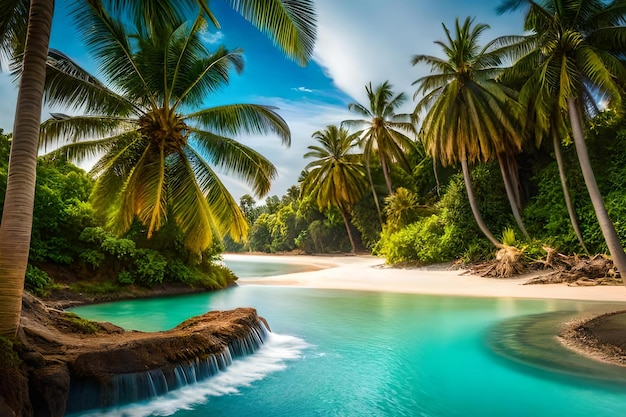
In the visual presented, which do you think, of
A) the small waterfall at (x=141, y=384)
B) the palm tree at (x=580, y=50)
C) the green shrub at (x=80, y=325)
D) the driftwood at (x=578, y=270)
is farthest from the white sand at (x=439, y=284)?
the green shrub at (x=80, y=325)

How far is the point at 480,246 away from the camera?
21.1 metres

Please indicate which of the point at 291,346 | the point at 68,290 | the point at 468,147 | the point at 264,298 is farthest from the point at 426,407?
the point at 468,147

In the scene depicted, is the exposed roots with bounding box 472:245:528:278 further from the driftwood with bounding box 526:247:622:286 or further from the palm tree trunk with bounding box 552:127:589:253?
the palm tree trunk with bounding box 552:127:589:253

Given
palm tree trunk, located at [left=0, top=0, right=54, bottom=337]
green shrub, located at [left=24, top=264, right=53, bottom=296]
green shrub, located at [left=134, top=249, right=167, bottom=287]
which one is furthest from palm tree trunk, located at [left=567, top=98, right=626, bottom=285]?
green shrub, located at [left=24, top=264, right=53, bottom=296]

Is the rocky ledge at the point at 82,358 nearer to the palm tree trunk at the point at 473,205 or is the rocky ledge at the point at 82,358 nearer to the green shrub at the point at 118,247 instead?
the green shrub at the point at 118,247

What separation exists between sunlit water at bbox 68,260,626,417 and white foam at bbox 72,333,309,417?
0.05 feet

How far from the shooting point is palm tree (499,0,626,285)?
12.1 meters

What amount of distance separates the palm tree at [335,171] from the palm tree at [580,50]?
967 inches

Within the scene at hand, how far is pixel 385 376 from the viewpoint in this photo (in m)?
6.70

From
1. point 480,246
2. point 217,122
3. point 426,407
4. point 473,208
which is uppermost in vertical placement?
point 217,122

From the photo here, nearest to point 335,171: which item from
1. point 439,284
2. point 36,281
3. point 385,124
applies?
point 385,124

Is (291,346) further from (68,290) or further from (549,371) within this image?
(68,290)

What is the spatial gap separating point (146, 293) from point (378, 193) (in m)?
27.9

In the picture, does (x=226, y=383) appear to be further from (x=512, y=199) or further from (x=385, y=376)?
(x=512, y=199)
